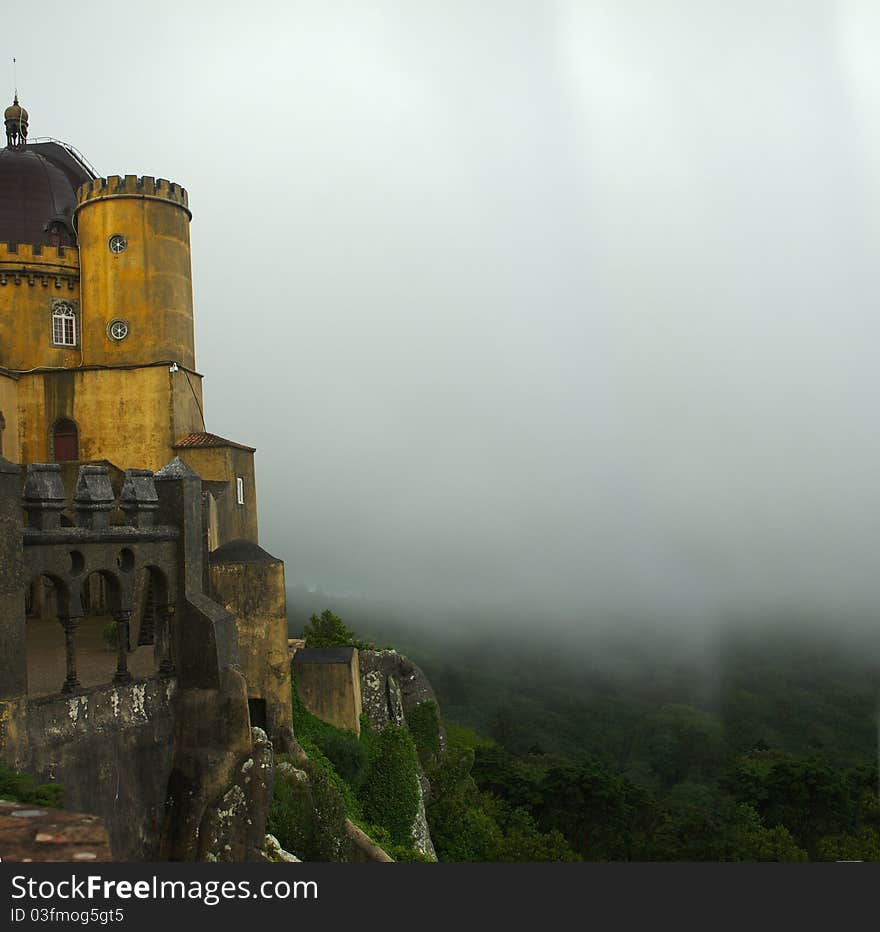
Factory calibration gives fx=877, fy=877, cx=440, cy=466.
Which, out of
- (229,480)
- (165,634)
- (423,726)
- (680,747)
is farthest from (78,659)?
(680,747)

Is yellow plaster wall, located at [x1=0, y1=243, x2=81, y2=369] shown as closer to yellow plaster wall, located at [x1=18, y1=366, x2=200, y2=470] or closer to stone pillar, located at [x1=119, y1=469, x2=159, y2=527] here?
yellow plaster wall, located at [x1=18, y1=366, x2=200, y2=470]

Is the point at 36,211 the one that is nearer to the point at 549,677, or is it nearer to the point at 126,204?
the point at 126,204

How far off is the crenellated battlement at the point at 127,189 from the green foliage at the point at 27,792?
21.4 meters

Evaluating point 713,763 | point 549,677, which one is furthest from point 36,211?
point 549,677

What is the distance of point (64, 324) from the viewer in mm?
26422

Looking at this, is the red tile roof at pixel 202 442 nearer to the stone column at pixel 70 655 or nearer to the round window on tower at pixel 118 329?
the round window on tower at pixel 118 329

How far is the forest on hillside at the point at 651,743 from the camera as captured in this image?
132 feet

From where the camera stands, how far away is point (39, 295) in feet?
86.1

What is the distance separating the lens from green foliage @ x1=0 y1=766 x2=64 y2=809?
7918 mm

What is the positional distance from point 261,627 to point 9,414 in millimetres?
12383

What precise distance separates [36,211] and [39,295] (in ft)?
10.7

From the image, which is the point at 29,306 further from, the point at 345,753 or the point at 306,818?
the point at 306,818

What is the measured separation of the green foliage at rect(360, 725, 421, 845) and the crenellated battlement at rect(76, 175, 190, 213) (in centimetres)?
1682

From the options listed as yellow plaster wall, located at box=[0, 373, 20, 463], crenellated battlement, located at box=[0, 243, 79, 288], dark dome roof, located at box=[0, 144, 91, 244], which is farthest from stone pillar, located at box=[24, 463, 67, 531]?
dark dome roof, located at box=[0, 144, 91, 244]
